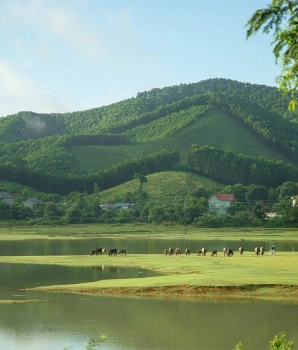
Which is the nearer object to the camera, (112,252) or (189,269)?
(189,269)

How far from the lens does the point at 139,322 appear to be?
24.5m

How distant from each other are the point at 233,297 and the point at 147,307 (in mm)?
4496

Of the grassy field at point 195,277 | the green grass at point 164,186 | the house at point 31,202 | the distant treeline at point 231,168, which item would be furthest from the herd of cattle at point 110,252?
the distant treeline at point 231,168

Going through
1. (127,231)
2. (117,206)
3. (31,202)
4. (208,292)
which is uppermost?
(31,202)

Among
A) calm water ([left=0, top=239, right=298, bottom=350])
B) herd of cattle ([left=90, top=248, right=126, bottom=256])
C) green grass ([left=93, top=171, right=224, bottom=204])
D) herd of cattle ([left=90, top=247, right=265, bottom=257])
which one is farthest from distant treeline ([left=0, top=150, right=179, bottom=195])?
calm water ([left=0, top=239, right=298, bottom=350])

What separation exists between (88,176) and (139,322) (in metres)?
156

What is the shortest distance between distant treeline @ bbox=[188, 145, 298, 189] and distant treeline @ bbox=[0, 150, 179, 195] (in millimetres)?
8197

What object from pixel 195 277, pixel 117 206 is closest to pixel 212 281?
pixel 195 277

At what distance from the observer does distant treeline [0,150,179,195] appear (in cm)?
17062

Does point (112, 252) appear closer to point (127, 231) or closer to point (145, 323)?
point (145, 323)

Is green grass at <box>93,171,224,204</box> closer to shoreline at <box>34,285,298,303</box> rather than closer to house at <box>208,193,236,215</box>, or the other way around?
house at <box>208,193,236,215</box>

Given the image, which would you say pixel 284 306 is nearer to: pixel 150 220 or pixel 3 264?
pixel 3 264

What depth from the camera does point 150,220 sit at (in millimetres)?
121438

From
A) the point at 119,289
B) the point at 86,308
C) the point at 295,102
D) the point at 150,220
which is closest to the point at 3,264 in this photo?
the point at 119,289
